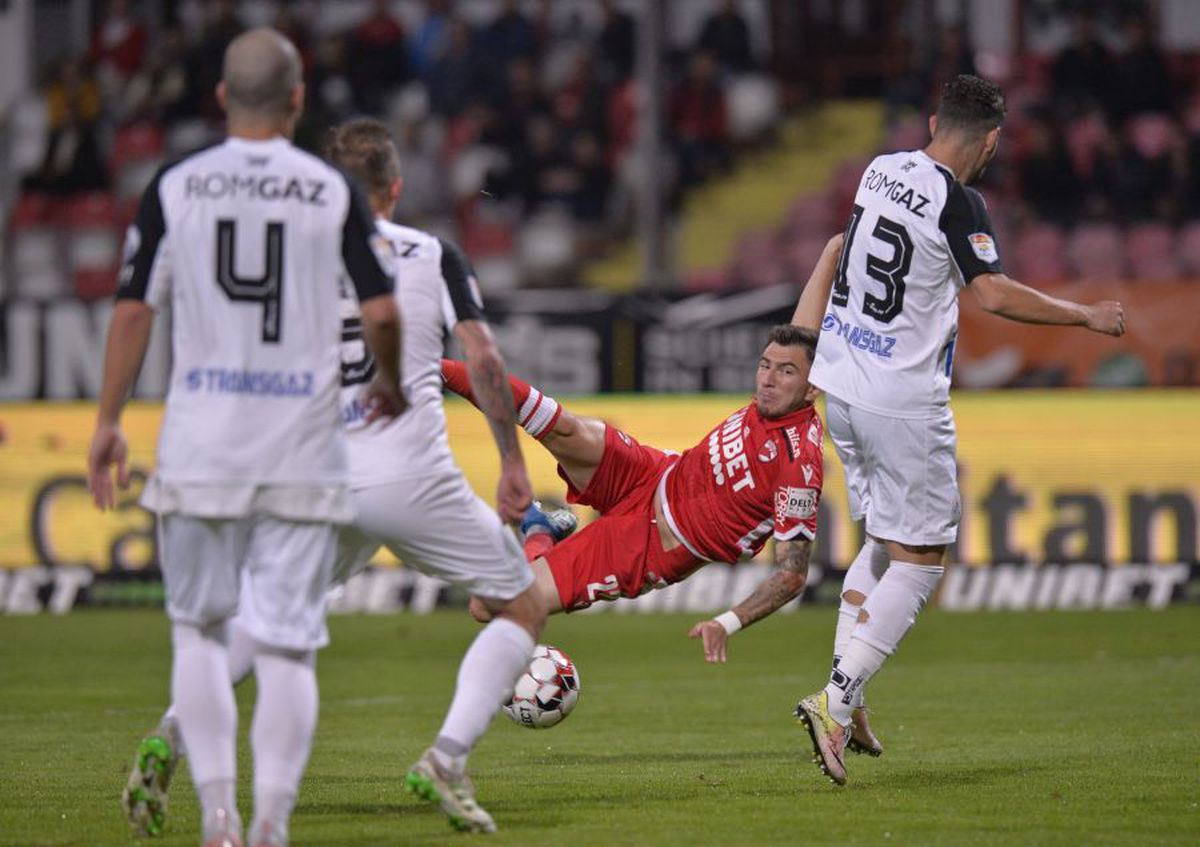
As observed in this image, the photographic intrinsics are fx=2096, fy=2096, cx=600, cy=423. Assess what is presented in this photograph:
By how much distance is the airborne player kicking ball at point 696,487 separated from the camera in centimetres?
794

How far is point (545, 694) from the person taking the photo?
318 inches

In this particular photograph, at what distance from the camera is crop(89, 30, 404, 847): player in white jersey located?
5.34 m

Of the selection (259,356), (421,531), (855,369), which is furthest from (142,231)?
(855,369)

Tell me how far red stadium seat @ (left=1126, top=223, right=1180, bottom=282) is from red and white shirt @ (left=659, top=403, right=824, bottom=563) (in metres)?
11.0

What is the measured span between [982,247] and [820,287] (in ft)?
3.01

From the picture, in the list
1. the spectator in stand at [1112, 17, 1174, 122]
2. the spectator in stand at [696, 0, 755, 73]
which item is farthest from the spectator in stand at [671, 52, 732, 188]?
the spectator in stand at [1112, 17, 1174, 122]

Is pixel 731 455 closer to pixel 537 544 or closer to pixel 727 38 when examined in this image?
pixel 537 544

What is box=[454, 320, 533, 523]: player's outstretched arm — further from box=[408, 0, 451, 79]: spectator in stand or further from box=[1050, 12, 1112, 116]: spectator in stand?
box=[408, 0, 451, 79]: spectator in stand

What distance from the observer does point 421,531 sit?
596 centimetres

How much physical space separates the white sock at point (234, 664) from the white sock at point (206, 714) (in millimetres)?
384

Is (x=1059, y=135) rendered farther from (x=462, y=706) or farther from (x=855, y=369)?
(x=462, y=706)

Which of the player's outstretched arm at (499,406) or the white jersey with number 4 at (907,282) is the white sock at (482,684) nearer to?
the player's outstretched arm at (499,406)

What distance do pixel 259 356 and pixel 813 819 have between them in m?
2.29

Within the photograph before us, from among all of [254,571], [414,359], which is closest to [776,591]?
[414,359]
